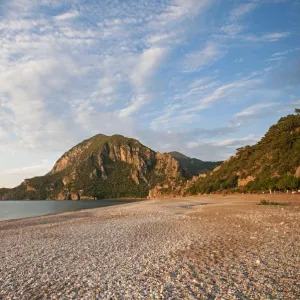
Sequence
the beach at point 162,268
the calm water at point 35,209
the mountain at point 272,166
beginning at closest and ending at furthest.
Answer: the beach at point 162,268
the mountain at point 272,166
the calm water at point 35,209

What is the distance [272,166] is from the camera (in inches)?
2068

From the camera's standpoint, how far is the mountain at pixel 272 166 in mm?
45031

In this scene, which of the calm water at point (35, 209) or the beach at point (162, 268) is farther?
the calm water at point (35, 209)

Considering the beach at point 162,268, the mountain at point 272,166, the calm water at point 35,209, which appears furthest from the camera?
the calm water at point 35,209

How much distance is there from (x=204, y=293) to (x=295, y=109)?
6587cm

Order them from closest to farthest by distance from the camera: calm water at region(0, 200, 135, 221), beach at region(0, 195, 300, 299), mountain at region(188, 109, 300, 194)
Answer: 1. beach at region(0, 195, 300, 299)
2. mountain at region(188, 109, 300, 194)
3. calm water at region(0, 200, 135, 221)

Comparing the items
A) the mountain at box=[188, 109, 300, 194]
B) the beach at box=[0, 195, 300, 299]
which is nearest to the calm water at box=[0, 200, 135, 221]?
the beach at box=[0, 195, 300, 299]

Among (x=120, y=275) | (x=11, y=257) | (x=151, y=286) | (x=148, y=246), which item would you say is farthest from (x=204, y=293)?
(x=11, y=257)

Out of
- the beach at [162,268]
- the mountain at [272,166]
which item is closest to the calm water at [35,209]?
the beach at [162,268]

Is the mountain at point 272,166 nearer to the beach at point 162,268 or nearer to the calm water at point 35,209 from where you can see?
the beach at point 162,268

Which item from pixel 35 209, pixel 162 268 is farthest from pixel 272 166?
pixel 35 209

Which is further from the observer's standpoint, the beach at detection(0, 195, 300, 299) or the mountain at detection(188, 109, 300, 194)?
the mountain at detection(188, 109, 300, 194)

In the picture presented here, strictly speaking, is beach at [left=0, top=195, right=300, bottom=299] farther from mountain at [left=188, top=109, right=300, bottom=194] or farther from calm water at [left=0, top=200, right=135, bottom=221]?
calm water at [left=0, top=200, right=135, bottom=221]

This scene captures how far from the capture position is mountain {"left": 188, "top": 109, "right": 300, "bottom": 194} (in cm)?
4503
